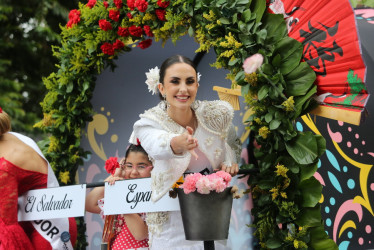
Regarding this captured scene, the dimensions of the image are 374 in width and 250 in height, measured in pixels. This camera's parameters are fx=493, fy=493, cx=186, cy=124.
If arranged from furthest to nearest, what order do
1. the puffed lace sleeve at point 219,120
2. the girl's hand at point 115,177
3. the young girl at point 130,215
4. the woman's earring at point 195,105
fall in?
1. the young girl at point 130,215
2. the girl's hand at point 115,177
3. the woman's earring at point 195,105
4. the puffed lace sleeve at point 219,120

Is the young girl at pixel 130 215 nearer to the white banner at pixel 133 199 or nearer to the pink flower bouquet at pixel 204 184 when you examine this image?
the white banner at pixel 133 199

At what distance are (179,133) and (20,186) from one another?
148 cm

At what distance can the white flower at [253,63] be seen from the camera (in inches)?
107

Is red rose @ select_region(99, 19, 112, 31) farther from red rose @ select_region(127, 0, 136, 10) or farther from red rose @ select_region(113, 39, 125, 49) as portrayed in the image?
red rose @ select_region(127, 0, 136, 10)

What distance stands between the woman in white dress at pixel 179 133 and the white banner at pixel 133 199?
6 cm

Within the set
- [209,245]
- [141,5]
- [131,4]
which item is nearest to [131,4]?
[131,4]

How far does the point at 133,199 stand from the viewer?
3.06 m

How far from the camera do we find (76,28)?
4105 mm

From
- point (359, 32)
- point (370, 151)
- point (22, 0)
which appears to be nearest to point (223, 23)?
point (359, 32)

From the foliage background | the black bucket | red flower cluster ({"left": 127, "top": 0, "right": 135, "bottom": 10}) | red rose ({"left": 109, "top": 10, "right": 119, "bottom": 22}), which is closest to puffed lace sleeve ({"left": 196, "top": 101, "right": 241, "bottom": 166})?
the black bucket

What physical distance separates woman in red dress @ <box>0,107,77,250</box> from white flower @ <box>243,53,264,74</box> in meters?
1.85

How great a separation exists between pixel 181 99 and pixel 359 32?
104cm

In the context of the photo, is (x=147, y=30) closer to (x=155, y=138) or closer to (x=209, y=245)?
(x=155, y=138)

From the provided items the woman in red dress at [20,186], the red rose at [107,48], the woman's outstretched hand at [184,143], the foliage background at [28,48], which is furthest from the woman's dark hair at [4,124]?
the foliage background at [28,48]
